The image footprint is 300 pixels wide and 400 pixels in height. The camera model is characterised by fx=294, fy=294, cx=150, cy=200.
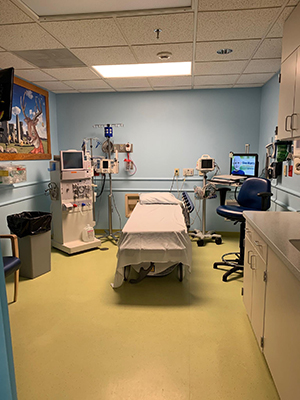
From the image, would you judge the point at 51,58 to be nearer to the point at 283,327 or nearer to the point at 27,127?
the point at 27,127

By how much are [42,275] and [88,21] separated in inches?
108

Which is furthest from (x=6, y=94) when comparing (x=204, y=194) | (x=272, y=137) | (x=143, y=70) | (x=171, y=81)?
(x=272, y=137)

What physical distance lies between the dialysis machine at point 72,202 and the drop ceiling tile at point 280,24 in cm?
279

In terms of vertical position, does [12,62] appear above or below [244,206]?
above

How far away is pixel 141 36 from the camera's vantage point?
2689 mm

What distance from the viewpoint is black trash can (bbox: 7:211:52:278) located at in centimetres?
333

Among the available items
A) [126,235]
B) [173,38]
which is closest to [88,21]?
[173,38]

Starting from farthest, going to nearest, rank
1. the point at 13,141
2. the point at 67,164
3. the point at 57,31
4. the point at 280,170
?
the point at 67,164 < the point at 13,141 < the point at 280,170 < the point at 57,31

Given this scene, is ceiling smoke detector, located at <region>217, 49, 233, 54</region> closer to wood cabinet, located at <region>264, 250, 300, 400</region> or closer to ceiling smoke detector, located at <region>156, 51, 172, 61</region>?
ceiling smoke detector, located at <region>156, 51, 172, 61</region>

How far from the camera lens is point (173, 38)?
8.98 feet

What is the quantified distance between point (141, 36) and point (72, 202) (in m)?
2.47

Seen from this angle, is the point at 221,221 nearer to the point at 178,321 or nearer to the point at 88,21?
the point at 178,321

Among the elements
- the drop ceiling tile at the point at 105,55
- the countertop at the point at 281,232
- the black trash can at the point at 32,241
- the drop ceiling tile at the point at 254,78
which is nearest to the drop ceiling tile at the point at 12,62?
the drop ceiling tile at the point at 105,55

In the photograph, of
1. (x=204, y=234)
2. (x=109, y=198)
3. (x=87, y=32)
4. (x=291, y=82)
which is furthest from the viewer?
(x=109, y=198)
